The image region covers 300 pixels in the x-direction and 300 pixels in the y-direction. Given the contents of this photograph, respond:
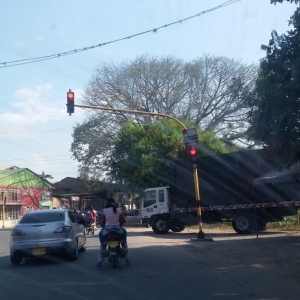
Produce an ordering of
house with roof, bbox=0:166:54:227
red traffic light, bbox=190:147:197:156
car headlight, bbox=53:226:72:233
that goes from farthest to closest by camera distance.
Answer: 1. house with roof, bbox=0:166:54:227
2. red traffic light, bbox=190:147:197:156
3. car headlight, bbox=53:226:72:233

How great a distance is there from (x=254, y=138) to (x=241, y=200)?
39.9ft

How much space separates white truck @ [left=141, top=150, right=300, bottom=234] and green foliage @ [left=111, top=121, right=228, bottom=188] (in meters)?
8.93

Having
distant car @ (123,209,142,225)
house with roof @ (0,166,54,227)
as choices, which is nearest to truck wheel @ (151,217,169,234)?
distant car @ (123,209,142,225)

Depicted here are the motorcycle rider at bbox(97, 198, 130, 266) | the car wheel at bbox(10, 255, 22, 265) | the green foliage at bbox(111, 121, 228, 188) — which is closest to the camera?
the motorcycle rider at bbox(97, 198, 130, 266)

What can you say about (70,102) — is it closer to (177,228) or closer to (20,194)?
(177,228)

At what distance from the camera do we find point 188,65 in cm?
4447

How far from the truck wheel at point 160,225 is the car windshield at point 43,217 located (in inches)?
537

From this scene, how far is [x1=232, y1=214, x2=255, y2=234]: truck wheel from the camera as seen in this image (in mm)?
25531

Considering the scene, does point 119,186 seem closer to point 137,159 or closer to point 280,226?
point 137,159

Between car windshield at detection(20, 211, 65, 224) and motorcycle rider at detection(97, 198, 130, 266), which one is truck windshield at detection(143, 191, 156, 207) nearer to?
car windshield at detection(20, 211, 65, 224)

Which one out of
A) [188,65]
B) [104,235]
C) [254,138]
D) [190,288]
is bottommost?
[190,288]

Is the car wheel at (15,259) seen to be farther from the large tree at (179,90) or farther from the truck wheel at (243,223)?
the large tree at (179,90)

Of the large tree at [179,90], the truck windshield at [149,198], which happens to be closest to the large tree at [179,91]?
the large tree at [179,90]

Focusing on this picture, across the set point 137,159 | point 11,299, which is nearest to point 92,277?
point 11,299
